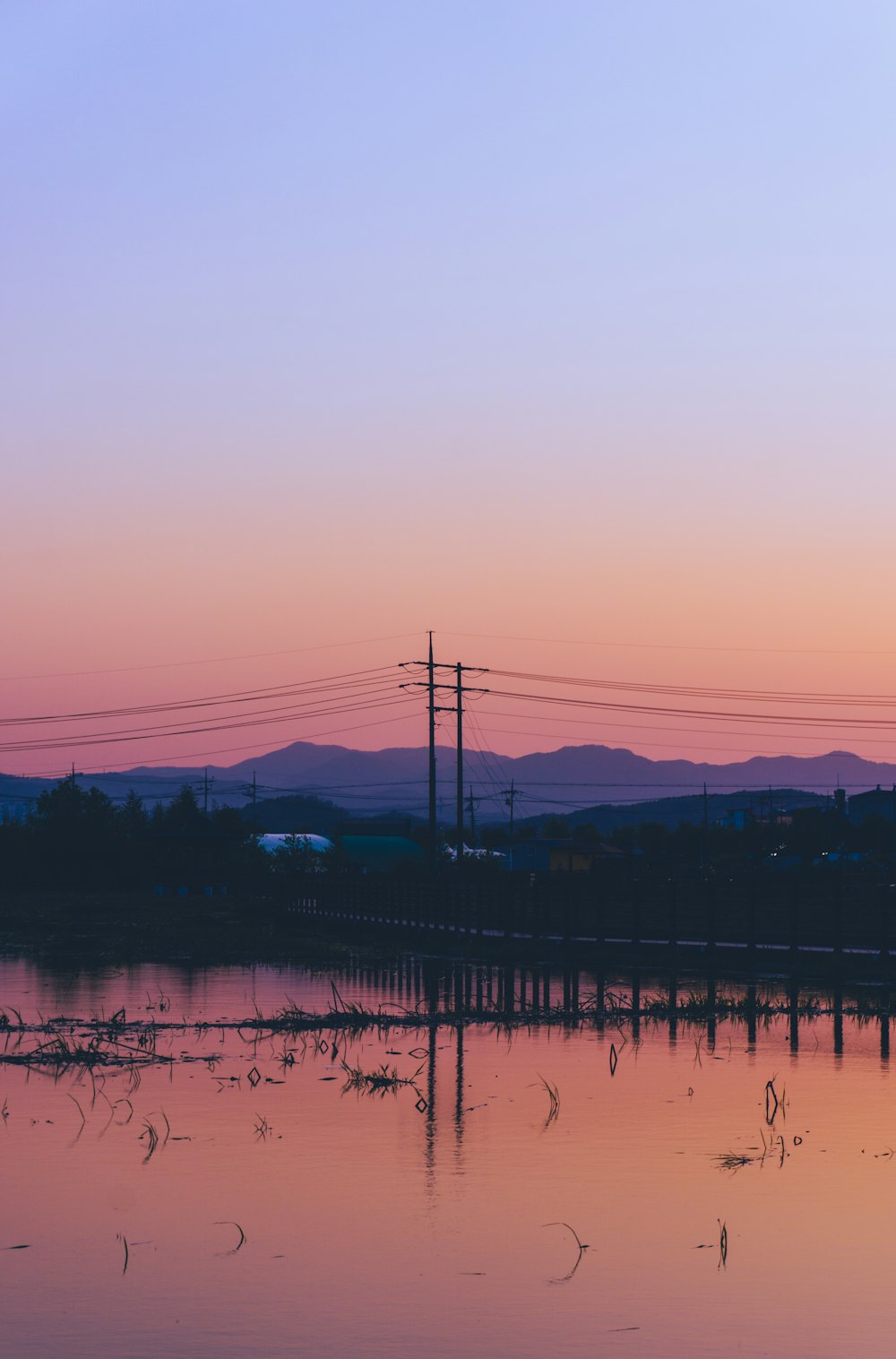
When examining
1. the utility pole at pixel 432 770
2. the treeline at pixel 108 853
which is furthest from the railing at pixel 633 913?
the treeline at pixel 108 853

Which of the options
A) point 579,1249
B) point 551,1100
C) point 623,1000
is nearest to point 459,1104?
point 551,1100

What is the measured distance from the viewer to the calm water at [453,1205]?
10672 millimetres

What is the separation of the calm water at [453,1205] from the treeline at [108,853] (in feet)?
244

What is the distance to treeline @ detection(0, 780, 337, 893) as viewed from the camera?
102 meters

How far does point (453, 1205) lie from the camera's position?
14203 millimetres

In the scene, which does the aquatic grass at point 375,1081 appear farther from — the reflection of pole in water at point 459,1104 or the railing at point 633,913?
the railing at point 633,913

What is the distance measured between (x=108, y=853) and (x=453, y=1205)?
9721 centimetres

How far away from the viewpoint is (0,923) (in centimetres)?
6962

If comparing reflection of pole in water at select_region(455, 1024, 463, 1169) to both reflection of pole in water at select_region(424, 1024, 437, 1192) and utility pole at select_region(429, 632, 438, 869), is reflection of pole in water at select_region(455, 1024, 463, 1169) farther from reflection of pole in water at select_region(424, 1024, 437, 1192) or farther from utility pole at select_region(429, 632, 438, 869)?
utility pole at select_region(429, 632, 438, 869)

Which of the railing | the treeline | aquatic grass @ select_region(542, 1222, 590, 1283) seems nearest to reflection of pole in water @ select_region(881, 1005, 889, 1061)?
the railing

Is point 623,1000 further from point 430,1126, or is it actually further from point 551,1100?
point 430,1126

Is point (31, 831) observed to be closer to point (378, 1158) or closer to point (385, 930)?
point (385, 930)

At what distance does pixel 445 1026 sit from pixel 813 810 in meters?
138

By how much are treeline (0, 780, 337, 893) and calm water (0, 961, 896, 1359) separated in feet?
244
